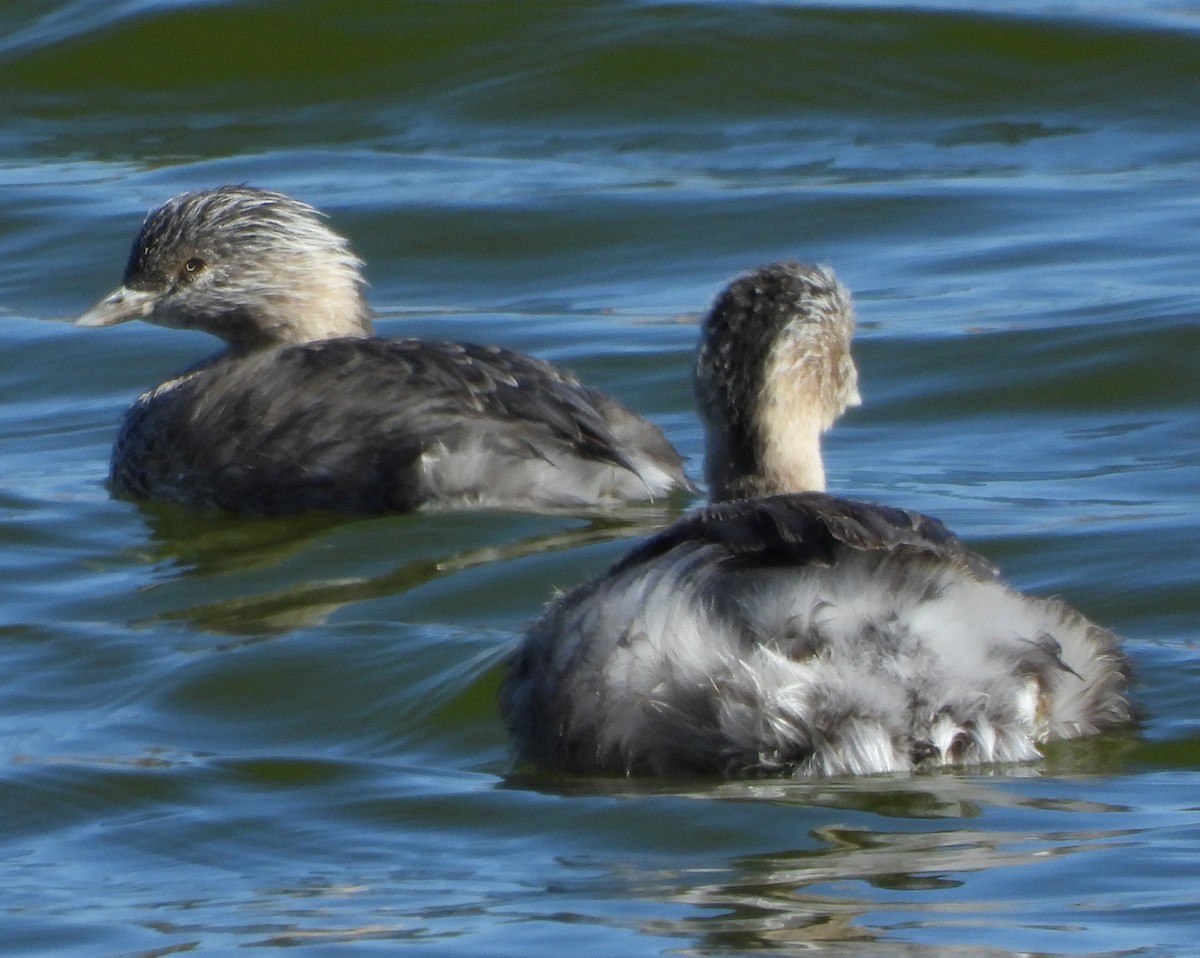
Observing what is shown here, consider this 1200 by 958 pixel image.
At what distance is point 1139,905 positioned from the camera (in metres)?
4.42

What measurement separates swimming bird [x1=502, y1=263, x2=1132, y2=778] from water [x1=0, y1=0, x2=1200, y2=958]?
0.08 metres

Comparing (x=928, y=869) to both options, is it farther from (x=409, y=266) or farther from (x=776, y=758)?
(x=409, y=266)

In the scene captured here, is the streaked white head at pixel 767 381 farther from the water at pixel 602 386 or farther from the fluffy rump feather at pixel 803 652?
the fluffy rump feather at pixel 803 652

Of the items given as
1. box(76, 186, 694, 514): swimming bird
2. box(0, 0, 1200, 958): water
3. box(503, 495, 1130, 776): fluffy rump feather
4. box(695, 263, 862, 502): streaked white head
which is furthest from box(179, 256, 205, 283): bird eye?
box(503, 495, 1130, 776): fluffy rump feather

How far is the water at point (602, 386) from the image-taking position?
4.69m

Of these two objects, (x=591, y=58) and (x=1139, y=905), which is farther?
(x=591, y=58)

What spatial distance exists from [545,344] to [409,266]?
1.63m

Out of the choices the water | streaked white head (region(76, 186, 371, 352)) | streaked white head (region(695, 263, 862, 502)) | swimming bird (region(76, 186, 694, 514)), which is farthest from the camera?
streaked white head (region(76, 186, 371, 352))

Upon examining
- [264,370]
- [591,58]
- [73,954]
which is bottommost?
[73,954]

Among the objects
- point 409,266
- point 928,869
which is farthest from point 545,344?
point 928,869

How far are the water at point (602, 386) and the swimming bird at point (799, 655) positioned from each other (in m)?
0.08

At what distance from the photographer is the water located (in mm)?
4688

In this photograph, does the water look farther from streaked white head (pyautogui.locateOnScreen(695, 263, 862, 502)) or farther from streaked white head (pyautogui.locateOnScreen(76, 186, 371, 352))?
streaked white head (pyautogui.locateOnScreen(695, 263, 862, 502))

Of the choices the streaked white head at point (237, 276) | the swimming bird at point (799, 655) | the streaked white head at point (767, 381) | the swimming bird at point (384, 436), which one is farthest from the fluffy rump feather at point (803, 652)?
the streaked white head at point (237, 276)
